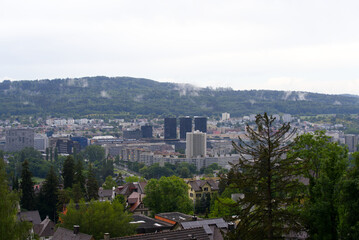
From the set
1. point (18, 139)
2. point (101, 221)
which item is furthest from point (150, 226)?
point (18, 139)

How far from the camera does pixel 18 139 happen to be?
18900 cm

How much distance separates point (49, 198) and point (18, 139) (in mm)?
144322

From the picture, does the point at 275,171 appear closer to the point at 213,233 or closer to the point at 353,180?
the point at 353,180

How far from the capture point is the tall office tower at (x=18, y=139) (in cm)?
18762

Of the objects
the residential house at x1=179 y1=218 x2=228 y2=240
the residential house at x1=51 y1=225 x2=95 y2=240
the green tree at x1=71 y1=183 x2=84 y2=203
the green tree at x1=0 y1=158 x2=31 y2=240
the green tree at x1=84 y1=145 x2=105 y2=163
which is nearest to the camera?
the green tree at x1=0 y1=158 x2=31 y2=240

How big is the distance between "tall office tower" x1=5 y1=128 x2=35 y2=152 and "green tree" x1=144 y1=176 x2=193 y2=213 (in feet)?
484

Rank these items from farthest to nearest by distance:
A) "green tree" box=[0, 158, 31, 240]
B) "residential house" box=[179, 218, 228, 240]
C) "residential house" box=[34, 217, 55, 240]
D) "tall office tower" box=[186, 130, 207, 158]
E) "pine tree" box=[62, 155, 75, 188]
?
"tall office tower" box=[186, 130, 207, 158]
"pine tree" box=[62, 155, 75, 188]
"residential house" box=[34, 217, 55, 240]
"residential house" box=[179, 218, 228, 240]
"green tree" box=[0, 158, 31, 240]

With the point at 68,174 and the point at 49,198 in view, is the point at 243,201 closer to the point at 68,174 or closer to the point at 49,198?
the point at 49,198

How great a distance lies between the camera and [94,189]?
50875 millimetres

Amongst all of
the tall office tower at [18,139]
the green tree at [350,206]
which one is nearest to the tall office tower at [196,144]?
the tall office tower at [18,139]

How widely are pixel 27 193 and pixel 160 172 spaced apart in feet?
190

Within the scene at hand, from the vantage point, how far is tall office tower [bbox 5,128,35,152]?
187625 millimetres

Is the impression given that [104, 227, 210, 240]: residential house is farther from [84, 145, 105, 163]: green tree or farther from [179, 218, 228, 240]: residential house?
[84, 145, 105, 163]: green tree

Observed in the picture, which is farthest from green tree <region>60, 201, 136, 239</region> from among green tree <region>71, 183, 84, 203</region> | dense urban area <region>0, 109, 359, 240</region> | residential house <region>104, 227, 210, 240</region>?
green tree <region>71, 183, 84, 203</region>
